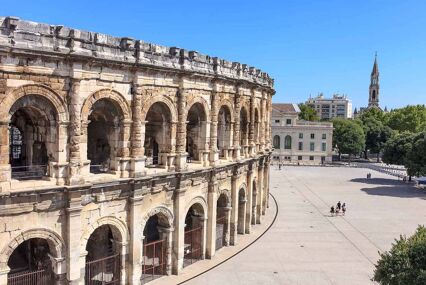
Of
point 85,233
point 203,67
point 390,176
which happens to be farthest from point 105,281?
point 390,176

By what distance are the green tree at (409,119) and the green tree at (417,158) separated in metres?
29.2

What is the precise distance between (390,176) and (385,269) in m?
43.3

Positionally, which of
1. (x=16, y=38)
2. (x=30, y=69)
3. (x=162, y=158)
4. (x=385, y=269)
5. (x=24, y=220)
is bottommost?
Answer: (x=385, y=269)

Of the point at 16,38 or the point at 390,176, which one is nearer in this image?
the point at 16,38

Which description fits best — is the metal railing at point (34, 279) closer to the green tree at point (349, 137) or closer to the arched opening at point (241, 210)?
the arched opening at point (241, 210)

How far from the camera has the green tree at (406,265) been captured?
1288cm

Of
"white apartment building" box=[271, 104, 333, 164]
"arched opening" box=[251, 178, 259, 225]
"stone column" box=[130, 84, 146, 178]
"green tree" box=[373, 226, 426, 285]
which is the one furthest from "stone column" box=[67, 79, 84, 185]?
"white apartment building" box=[271, 104, 333, 164]

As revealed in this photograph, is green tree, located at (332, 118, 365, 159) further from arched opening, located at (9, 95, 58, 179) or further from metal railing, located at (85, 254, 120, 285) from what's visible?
arched opening, located at (9, 95, 58, 179)

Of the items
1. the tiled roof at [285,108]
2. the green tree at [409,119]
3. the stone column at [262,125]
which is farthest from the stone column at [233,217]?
the green tree at [409,119]

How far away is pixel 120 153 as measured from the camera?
15.8 metres

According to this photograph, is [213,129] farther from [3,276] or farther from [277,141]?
[277,141]

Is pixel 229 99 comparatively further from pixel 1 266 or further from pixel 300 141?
pixel 300 141

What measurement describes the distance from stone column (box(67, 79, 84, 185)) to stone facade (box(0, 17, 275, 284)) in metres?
0.03

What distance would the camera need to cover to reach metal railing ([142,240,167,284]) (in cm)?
1784
